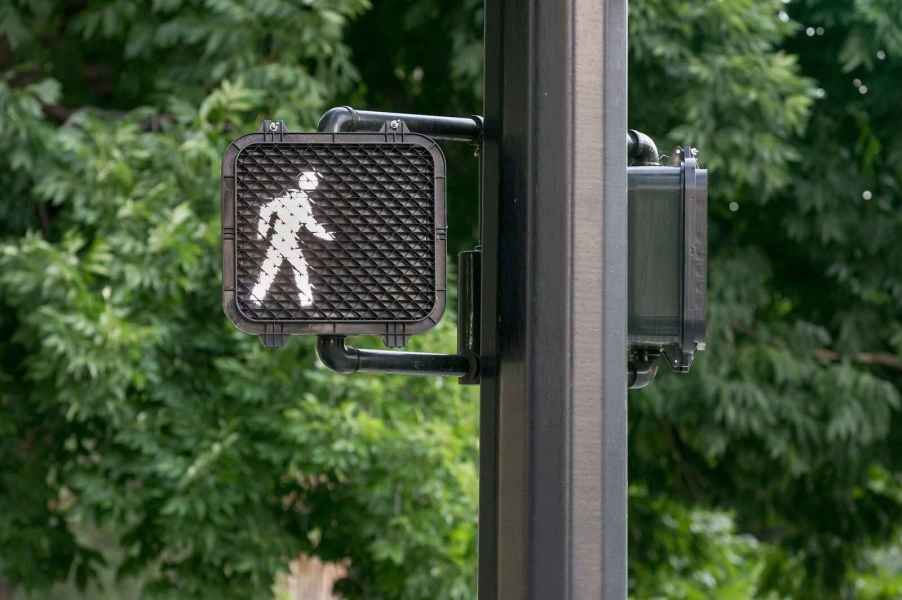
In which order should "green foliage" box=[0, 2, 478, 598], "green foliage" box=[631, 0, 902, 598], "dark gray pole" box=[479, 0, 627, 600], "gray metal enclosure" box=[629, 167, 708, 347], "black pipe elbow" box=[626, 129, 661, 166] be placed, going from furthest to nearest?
"green foliage" box=[631, 0, 902, 598]
"green foliage" box=[0, 2, 478, 598]
"black pipe elbow" box=[626, 129, 661, 166]
"gray metal enclosure" box=[629, 167, 708, 347]
"dark gray pole" box=[479, 0, 627, 600]

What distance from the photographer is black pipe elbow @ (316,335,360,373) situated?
6.26 feet

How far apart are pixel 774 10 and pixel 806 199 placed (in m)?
1.09

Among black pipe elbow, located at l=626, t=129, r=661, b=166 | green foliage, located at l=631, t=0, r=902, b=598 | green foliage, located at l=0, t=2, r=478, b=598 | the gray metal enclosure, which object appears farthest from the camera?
green foliage, located at l=631, t=0, r=902, b=598

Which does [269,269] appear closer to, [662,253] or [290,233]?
[290,233]

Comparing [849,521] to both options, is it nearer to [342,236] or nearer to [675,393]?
[675,393]

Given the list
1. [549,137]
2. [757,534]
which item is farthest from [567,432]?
[757,534]

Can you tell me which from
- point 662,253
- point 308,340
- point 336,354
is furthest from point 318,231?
point 308,340

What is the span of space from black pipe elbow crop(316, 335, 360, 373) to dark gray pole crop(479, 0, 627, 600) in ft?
0.78

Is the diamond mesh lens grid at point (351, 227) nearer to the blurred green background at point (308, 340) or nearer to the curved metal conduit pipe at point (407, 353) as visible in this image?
the curved metal conduit pipe at point (407, 353)

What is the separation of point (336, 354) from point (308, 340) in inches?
156

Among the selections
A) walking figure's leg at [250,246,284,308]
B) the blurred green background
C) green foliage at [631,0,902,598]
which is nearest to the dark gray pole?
walking figure's leg at [250,246,284,308]

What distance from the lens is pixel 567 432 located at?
1749mm

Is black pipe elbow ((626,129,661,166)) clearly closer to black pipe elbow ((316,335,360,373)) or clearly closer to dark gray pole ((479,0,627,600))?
dark gray pole ((479,0,627,600))

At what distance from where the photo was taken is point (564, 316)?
1.76 m
